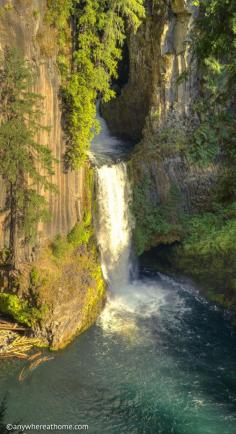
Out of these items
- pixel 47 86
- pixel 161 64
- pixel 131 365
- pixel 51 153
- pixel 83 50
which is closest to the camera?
pixel 131 365

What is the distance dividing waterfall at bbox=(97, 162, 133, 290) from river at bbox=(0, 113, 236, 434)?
0.05 meters

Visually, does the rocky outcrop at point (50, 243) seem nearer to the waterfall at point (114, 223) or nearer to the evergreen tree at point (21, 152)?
the evergreen tree at point (21, 152)

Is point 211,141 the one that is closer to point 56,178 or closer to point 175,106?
point 175,106

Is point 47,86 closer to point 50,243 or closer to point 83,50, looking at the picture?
point 83,50

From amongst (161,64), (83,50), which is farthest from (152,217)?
(83,50)

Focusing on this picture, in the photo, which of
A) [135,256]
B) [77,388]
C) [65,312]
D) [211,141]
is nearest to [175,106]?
[211,141]

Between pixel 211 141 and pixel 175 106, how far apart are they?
8.16 ft

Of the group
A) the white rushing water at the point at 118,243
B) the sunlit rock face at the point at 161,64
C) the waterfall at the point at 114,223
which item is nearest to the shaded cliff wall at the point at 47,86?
the waterfall at the point at 114,223

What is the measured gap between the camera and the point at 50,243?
A: 1727 cm

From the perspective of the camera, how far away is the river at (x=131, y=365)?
12.9 meters

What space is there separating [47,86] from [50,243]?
245 inches

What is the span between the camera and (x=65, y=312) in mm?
16266

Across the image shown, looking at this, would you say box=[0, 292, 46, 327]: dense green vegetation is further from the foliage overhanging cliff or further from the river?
the river

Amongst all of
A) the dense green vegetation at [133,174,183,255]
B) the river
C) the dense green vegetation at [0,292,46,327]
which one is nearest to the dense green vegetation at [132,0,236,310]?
the dense green vegetation at [133,174,183,255]
